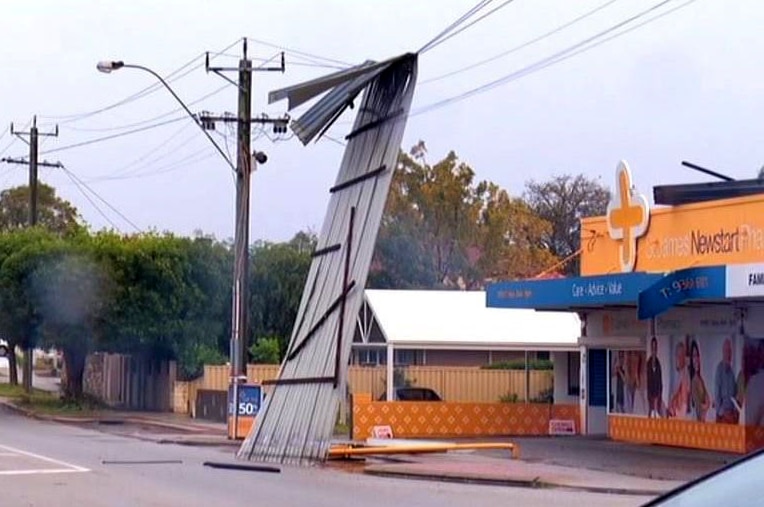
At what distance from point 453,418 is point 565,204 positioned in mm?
49011

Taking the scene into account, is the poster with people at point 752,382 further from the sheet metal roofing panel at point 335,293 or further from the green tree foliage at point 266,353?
the green tree foliage at point 266,353

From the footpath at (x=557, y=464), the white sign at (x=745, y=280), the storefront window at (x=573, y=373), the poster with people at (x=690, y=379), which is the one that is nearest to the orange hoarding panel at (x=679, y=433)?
the poster with people at (x=690, y=379)

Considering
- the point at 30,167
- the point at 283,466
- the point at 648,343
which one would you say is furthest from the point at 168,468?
the point at 30,167

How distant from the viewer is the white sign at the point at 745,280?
25.8 metres

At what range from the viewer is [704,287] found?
26672 millimetres

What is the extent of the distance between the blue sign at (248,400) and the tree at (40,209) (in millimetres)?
57126

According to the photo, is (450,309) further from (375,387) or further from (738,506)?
(738,506)

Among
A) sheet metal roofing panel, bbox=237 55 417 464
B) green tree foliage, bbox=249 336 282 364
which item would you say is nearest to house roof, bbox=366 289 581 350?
green tree foliage, bbox=249 336 282 364

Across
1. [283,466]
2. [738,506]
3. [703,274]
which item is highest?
[703,274]

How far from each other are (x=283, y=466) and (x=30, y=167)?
33.6 meters

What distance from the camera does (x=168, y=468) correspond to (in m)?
24.8

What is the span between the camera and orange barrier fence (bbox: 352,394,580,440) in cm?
3534

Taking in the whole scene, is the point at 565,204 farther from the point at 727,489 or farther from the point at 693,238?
the point at 727,489

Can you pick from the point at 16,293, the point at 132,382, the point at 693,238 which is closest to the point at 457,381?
the point at 132,382
